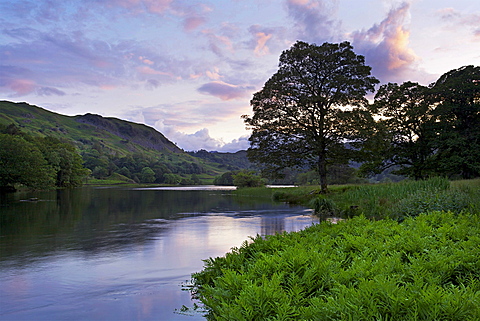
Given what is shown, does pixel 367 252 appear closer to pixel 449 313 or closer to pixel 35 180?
pixel 449 313

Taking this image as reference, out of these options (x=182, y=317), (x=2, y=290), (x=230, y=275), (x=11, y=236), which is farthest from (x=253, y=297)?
(x=11, y=236)

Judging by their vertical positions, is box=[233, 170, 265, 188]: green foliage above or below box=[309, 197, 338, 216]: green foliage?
above

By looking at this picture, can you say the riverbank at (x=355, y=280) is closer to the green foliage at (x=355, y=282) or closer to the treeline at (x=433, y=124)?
the green foliage at (x=355, y=282)

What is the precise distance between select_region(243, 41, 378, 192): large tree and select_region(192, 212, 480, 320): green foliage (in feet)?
77.8

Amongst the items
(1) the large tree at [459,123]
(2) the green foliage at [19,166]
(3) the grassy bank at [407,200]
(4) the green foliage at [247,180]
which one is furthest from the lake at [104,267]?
(4) the green foliage at [247,180]

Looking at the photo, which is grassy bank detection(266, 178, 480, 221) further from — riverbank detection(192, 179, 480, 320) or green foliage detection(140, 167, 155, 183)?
green foliage detection(140, 167, 155, 183)

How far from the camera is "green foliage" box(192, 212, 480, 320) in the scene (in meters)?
3.51

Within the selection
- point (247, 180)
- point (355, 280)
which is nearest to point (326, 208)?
point (355, 280)

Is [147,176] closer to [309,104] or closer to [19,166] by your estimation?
[19,166]

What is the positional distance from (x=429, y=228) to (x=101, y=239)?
12.4 m

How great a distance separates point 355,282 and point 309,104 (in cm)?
2783

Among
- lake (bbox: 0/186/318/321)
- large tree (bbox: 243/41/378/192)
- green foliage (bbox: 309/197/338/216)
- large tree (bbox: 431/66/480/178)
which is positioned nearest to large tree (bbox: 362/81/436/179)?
large tree (bbox: 431/66/480/178)

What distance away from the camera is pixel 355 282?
15.1 ft

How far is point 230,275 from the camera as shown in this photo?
500cm
